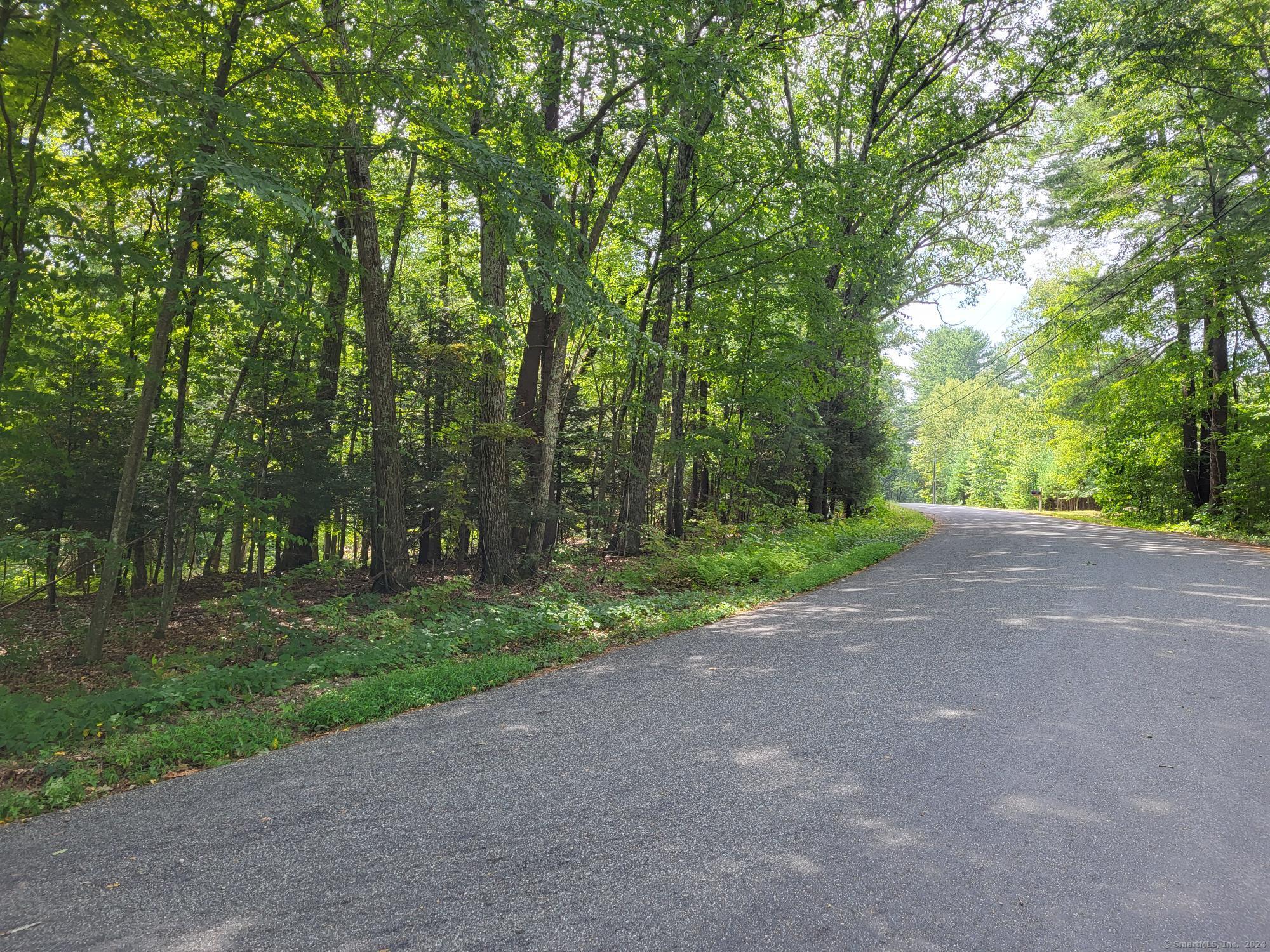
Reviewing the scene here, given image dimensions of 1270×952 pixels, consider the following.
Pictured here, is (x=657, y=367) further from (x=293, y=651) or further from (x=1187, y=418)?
(x=1187, y=418)

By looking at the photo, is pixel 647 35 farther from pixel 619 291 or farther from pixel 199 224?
pixel 619 291

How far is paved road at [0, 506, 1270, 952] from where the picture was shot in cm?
222

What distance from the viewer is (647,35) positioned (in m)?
7.41

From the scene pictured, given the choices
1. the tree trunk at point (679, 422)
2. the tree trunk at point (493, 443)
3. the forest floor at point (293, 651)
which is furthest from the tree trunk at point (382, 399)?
the tree trunk at point (679, 422)

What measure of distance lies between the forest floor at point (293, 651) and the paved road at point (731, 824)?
0.37 metres

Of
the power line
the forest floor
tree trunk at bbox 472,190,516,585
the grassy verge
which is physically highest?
the power line

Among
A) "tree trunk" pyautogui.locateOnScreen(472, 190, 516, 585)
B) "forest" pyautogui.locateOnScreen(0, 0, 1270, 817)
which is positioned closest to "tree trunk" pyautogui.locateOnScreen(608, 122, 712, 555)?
"forest" pyautogui.locateOnScreen(0, 0, 1270, 817)

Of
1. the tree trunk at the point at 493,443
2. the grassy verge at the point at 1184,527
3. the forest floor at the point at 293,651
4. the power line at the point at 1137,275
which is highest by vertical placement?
the power line at the point at 1137,275

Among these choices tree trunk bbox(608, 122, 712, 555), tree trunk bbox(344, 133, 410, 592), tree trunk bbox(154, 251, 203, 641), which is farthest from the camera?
tree trunk bbox(608, 122, 712, 555)

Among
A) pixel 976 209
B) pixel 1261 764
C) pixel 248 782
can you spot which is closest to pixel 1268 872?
pixel 1261 764

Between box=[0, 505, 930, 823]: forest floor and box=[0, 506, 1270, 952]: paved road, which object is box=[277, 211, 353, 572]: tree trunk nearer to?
box=[0, 505, 930, 823]: forest floor

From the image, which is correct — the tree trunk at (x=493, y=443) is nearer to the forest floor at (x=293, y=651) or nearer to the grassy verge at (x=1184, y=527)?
the forest floor at (x=293, y=651)

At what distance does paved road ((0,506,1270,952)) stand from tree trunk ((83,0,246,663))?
337 centimetres

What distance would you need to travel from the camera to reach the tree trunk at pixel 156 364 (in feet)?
18.7
